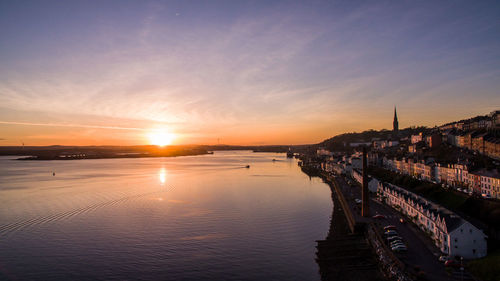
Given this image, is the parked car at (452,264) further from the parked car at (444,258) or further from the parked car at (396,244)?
the parked car at (396,244)

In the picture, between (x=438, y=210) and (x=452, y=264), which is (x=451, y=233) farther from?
(x=438, y=210)

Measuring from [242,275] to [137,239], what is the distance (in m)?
7.26

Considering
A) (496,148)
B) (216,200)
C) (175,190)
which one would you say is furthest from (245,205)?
(496,148)

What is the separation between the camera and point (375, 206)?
23.2 meters

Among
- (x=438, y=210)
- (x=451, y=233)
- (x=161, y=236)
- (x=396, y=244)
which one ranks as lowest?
(x=161, y=236)

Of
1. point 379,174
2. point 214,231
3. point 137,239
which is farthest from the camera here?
point 379,174

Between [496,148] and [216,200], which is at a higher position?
[496,148]

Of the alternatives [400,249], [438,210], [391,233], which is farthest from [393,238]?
[438,210]

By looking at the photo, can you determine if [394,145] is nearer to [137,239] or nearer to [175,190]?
[175,190]

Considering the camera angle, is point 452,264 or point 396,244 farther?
point 396,244

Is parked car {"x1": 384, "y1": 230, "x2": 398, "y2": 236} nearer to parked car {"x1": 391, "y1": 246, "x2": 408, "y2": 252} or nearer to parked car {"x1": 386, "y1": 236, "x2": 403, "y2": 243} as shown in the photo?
parked car {"x1": 386, "y1": 236, "x2": 403, "y2": 243}

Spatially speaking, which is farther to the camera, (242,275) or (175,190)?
(175,190)

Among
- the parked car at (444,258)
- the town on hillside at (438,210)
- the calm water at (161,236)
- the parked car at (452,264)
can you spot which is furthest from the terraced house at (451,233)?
the calm water at (161,236)

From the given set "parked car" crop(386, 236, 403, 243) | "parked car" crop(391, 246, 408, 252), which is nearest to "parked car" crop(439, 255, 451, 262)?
"parked car" crop(391, 246, 408, 252)
